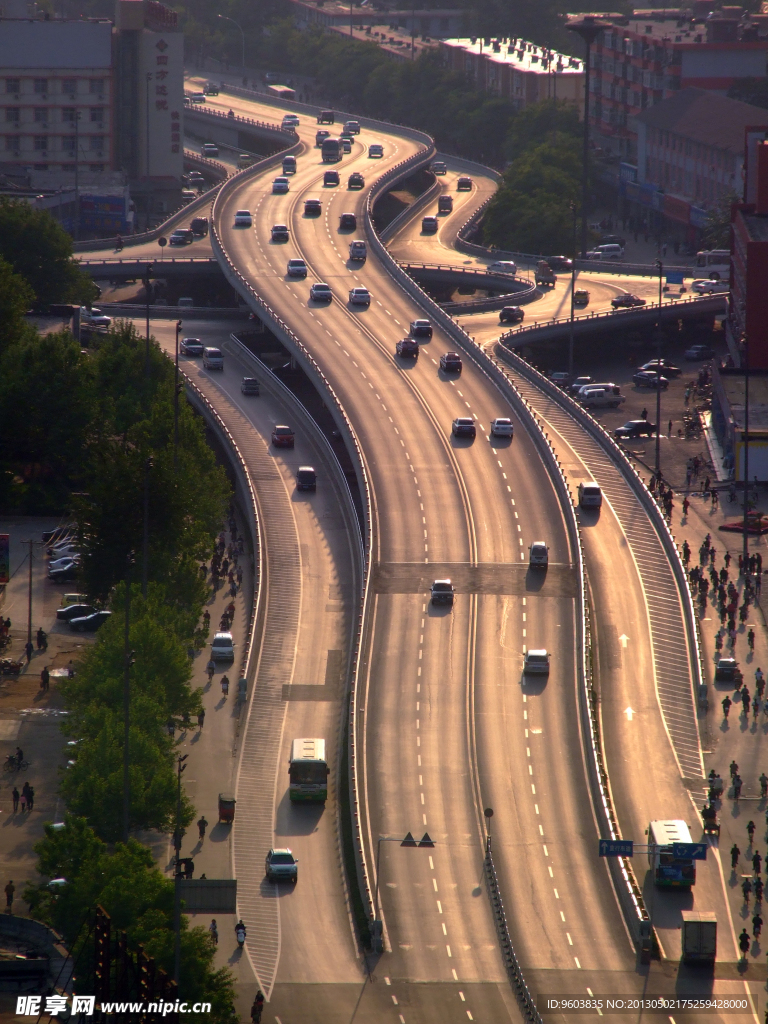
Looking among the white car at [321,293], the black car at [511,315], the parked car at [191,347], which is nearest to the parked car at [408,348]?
the white car at [321,293]

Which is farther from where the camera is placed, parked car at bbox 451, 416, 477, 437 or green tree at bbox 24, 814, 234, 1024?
parked car at bbox 451, 416, 477, 437

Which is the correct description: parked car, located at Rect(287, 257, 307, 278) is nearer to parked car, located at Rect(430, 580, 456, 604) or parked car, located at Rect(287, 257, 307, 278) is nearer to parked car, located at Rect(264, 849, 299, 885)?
parked car, located at Rect(430, 580, 456, 604)

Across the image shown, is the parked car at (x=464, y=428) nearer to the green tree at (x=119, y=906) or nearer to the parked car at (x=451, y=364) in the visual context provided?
the parked car at (x=451, y=364)

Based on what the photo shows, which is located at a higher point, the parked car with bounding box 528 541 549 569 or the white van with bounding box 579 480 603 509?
the parked car with bounding box 528 541 549 569

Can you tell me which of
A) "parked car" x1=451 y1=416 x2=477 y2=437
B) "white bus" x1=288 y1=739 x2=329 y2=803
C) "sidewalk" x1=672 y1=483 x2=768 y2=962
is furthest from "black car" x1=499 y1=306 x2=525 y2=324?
"white bus" x1=288 y1=739 x2=329 y2=803

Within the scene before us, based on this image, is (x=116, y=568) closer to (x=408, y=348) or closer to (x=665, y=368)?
(x=408, y=348)

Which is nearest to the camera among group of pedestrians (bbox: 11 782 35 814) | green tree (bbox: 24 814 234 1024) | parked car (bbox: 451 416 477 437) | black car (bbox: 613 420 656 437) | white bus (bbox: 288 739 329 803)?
green tree (bbox: 24 814 234 1024)

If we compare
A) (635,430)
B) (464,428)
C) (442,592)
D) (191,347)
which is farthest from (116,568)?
(191,347)

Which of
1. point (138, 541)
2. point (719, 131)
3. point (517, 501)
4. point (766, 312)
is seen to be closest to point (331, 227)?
point (719, 131)
